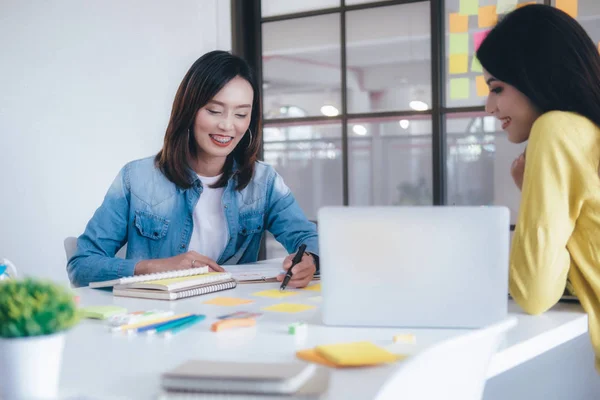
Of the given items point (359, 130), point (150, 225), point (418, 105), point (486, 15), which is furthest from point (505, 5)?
point (150, 225)

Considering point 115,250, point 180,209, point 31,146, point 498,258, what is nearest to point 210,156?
point 180,209

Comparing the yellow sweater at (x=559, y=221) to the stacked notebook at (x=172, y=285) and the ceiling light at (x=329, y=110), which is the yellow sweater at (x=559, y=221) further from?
the ceiling light at (x=329, y=110)

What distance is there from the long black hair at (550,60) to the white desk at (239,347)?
1.30 ft

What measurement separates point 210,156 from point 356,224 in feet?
3.92

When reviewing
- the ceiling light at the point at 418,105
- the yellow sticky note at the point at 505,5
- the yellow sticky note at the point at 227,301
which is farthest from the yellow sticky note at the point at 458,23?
the yellow sticky note at the point at 227,301

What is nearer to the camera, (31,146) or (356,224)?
(356,224)

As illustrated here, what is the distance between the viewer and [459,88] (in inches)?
118

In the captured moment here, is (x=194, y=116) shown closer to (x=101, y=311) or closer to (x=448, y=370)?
(x=101, y=311)

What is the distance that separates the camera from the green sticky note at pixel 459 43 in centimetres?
297

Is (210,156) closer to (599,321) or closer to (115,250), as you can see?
(115,250)

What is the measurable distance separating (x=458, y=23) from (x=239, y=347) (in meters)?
2.42

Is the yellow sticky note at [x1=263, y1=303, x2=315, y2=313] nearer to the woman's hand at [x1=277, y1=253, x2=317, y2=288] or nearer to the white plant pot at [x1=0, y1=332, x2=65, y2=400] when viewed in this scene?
the woman's hand at [x1=277, y1=253, x2=317, y2=288]

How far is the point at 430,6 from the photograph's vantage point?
3029mm

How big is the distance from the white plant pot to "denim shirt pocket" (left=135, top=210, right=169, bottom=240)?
129 centimetres
